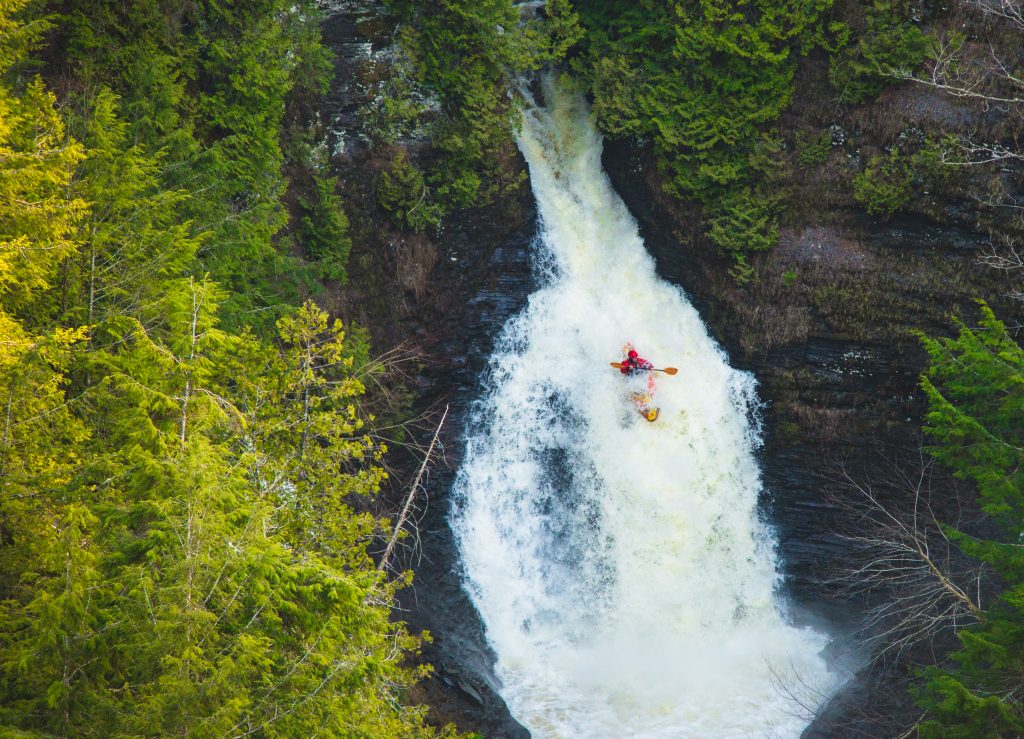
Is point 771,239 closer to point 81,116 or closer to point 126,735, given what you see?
point 81,116

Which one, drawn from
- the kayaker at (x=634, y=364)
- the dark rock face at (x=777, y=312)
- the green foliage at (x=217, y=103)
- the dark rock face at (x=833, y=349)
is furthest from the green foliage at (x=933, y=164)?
the green foliage at (x=217, y=103)

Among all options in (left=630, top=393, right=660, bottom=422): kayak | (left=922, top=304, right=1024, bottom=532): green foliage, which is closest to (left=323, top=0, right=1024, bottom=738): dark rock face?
(left=630, top=393, right=660, bottom=422): kayak

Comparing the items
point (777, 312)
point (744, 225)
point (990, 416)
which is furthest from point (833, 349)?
point (990, 416)

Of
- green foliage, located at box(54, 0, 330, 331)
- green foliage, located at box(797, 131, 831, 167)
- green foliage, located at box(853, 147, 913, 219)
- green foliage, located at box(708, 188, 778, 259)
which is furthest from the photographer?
green foliage, located at box(708, 188, 778, 259)

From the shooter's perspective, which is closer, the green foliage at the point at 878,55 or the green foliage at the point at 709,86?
the green foliage at the point at 878,55

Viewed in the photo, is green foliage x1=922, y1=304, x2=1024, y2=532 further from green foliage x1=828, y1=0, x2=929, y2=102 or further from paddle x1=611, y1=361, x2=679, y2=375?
green foliage x1=828, y1=0, x2=929, y2=102

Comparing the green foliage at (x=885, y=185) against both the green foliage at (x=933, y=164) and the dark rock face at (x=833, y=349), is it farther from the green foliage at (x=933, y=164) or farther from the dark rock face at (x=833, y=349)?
the dark rock face at (x=833, y=349)
